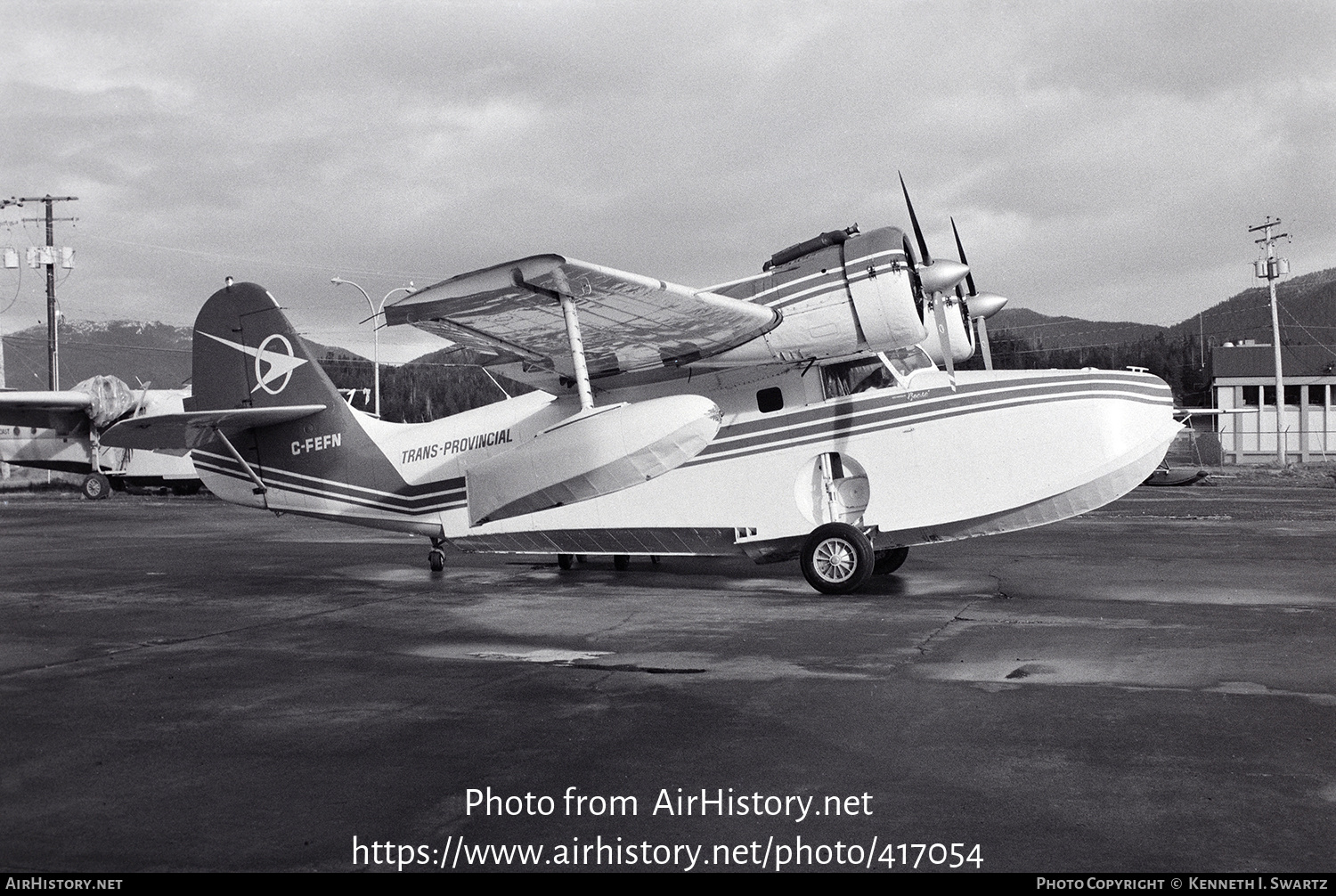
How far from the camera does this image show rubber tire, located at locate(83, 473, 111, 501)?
39781mm

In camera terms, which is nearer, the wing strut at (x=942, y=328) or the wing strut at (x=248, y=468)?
the wing strut at (x=942, y=328)

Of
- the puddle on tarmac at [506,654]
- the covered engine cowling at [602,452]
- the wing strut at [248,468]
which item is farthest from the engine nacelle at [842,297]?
the wing strut at [248,468]

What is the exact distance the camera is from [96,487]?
131 feet

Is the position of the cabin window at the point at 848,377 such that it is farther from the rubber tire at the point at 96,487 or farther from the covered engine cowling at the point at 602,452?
the rubber tire at the point at 96,487

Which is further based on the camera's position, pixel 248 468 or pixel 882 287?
pixel 248 468

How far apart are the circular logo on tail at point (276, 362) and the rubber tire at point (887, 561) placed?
334 inches

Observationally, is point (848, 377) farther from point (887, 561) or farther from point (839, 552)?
point (887, 561)

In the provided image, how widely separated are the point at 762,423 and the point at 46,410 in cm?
3050

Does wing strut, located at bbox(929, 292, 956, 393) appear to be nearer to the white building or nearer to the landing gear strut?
the landing gear strut

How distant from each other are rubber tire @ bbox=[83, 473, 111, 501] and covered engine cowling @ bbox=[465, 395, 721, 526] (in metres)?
34.4

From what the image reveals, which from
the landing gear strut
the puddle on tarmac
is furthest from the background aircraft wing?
the puddle on tarmac

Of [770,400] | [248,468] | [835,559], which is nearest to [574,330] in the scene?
[770,400]

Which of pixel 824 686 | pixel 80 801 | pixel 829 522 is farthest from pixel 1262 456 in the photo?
pixel 80 801

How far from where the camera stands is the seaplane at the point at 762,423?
35.2 ft
